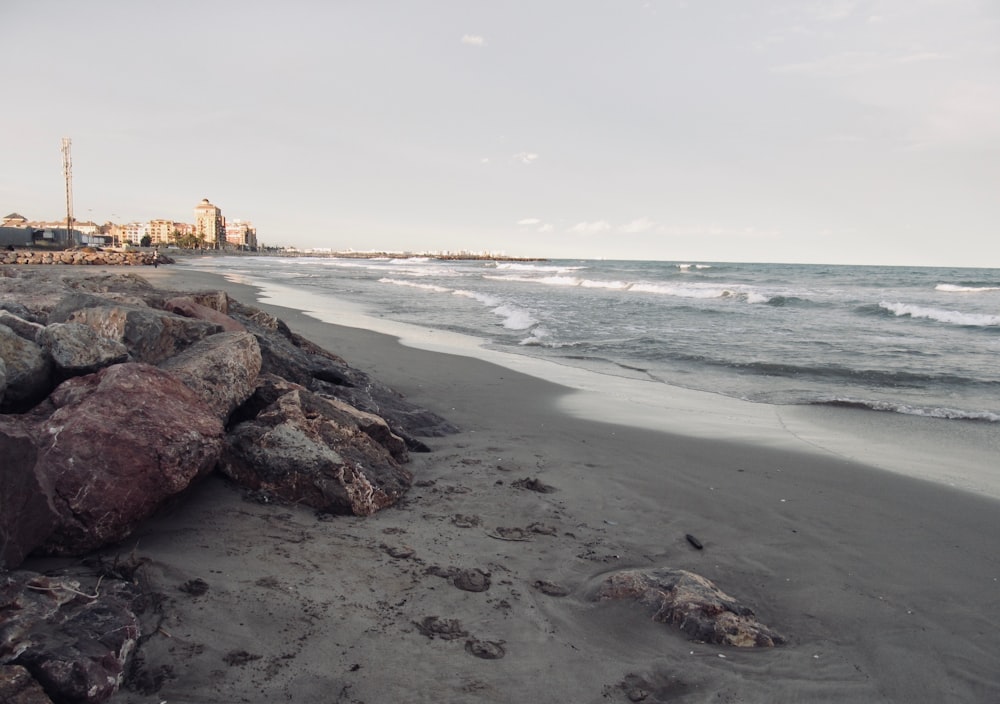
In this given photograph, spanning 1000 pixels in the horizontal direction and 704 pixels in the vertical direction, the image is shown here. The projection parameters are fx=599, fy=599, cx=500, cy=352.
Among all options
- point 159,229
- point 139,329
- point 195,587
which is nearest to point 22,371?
point 139,329

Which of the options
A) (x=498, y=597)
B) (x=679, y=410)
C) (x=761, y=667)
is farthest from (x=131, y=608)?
(x=679, y=410)

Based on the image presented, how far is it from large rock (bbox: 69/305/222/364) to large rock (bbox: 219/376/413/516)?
81cm

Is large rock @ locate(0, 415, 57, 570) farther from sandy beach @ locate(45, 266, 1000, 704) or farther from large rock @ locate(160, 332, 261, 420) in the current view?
large rock @ locate(160, 332, 261, 420)

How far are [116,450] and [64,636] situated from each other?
1070mm

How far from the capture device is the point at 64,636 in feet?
7.02

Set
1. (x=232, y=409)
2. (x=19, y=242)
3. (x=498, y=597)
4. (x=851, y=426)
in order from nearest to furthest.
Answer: (x=498, y=597)
(x=232, y=409)
(x=851, y=426)
(x=19, y=242)

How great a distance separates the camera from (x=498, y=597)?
3.20 metres

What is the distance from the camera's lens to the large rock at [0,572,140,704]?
6.57 feet

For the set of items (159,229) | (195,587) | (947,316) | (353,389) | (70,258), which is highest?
(159,229)

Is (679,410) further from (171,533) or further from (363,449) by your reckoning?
(171,533)

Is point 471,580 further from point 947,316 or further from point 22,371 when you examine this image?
point 947,316

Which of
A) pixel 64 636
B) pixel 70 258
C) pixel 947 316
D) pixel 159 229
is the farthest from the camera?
pixel 159 229

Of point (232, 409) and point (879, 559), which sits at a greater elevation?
point (232, 409)

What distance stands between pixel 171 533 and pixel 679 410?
6293 millimetres
